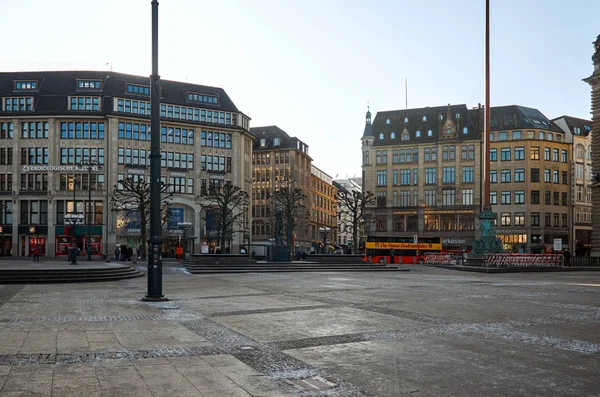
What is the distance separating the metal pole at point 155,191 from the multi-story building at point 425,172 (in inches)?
3046

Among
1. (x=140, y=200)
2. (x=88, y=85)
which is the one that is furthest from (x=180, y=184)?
(x=140, y=200)

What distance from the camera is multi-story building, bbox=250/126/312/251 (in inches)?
4178

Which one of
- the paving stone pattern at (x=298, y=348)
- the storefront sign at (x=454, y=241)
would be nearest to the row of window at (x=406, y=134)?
the storefront sign at (x=454, y=241)

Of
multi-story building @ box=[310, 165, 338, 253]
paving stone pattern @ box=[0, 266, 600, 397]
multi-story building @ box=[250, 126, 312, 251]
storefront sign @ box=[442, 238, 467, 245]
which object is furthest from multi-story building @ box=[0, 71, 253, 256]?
paving stone pattern @ box=[0, 266, 600, 397]

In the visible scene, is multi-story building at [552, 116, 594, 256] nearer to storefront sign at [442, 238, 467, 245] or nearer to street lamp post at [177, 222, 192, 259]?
storefront sign at [442, 238, 467, 245]

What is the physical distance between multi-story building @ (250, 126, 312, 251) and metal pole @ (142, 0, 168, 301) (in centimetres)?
8667

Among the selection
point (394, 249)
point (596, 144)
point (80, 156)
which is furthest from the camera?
point (80, 156)

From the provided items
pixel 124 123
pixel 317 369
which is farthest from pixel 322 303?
pixel 124 123

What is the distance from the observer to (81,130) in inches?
2894

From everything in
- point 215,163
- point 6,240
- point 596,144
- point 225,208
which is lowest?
point 6,240

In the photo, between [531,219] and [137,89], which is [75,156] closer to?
[137,89]

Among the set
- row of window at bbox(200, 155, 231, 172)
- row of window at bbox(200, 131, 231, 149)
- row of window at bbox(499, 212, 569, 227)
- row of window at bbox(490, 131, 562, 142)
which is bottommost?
row of window at bbox(499, 212, 569, 227)

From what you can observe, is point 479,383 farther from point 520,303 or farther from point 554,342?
point 520,303

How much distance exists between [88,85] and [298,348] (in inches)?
2890
